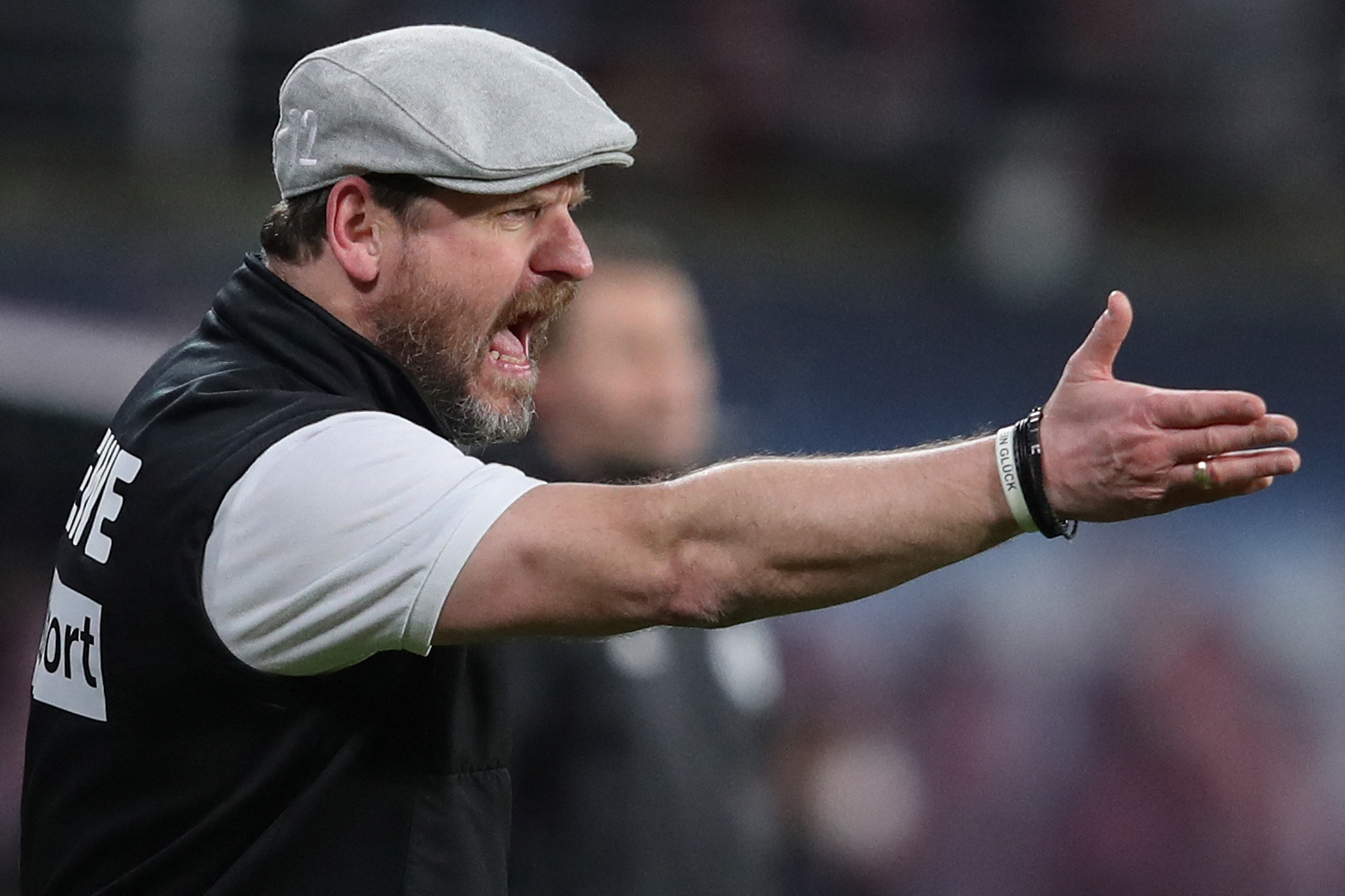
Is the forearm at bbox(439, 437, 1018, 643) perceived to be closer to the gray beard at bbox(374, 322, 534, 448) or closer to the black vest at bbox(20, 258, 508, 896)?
the black vest at bbox(20, 258, 508, 896)

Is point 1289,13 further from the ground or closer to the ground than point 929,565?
further from the ground

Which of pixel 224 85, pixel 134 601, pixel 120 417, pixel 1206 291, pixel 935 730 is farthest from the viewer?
pixel 224 85

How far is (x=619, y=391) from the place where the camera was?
2.74m

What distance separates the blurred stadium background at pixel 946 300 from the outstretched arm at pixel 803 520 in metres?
2.50

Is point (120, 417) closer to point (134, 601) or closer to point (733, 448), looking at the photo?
point (134, 601)

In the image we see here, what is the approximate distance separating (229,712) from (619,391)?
3.96ft

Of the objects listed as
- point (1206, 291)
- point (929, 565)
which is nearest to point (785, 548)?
point (929, 565)

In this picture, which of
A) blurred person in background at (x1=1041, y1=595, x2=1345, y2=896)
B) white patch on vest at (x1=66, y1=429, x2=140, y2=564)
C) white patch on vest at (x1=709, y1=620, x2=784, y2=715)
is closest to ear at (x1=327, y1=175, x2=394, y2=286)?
white patch on vest at (x1=66, y1=429, x2=140, y2=564)

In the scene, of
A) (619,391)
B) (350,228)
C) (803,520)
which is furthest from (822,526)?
(619,391)

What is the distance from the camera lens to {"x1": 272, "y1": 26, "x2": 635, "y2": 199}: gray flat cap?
1.73 metres

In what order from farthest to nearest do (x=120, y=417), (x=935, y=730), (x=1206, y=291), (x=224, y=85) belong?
1. (x=224, y=85)
2. (x=1206, y=291)
3. (x=935, y=730)
4. (x=120, y=417)

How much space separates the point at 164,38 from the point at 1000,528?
4629mm

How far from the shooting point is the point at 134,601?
1615 mm

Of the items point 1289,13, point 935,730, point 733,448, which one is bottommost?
point 935,730
